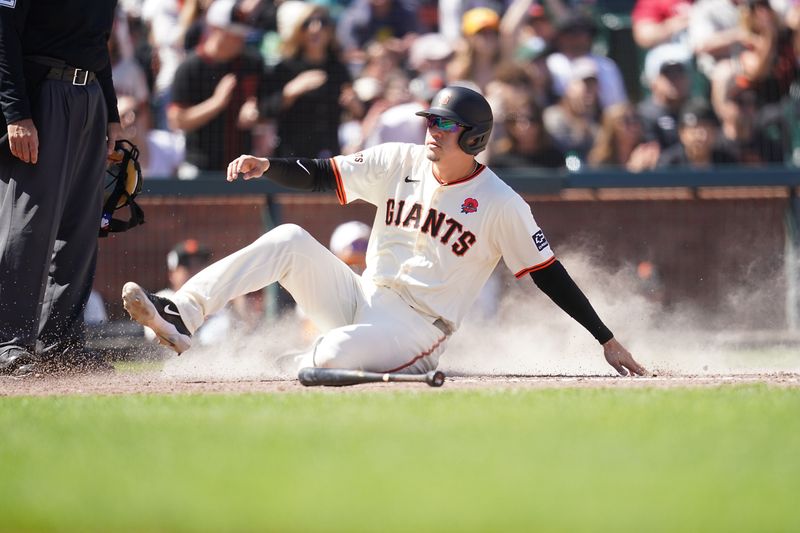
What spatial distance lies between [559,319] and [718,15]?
4812 mm

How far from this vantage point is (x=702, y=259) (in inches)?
456

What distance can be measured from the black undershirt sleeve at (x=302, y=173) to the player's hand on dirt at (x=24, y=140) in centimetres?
125

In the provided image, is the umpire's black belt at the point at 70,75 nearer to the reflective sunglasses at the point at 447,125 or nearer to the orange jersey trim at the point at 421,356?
the reflective sunglasses at the point at 447,125

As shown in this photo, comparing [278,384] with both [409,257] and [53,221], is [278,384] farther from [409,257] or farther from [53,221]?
[53,221]

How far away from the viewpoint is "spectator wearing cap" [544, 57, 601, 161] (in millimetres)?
12266

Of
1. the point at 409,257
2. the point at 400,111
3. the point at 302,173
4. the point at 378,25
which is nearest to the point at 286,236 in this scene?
the point at 302,173

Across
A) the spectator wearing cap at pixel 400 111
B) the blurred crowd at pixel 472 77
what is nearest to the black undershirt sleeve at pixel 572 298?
the spectator wearing cap at pixel 400 111

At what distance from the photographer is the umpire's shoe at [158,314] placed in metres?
6.17

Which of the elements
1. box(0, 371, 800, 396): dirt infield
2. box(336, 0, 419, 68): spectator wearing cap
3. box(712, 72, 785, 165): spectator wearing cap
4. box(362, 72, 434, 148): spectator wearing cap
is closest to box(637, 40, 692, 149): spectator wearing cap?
box(712, 72, 785, 165): spectator wearing cap

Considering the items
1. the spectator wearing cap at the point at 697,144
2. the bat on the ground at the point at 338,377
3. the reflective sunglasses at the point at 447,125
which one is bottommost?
the spectator wearing cap at the point at 697,144

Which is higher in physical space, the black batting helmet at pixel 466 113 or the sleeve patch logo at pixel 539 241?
the black batting helmet at pixel 466 113

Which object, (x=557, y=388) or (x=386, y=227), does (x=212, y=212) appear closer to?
(x=386, y=227)

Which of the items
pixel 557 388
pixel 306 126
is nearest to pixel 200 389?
pixel 557 388

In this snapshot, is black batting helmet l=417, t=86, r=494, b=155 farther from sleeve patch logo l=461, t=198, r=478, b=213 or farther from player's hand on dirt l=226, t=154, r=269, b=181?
player's hand on dirt l=226, t=154, r=269, b=181
